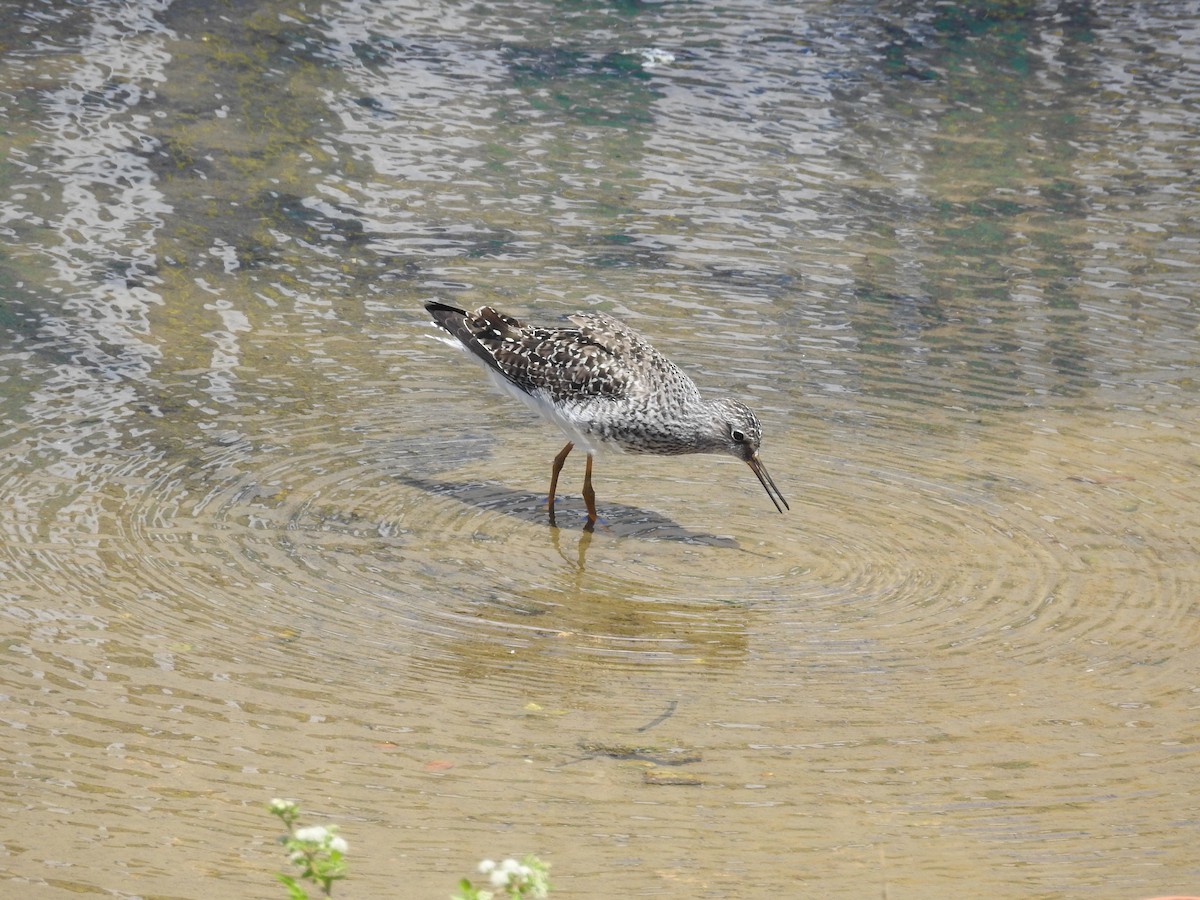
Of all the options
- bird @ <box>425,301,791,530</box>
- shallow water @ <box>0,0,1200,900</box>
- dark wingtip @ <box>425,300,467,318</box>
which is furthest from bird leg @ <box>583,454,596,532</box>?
dark wingtip @ <box>425,300,467,318</box>

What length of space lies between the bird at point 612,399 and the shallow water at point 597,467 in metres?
0.37

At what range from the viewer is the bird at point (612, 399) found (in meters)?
7.81

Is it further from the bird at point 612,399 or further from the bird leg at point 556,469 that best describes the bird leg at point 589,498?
the bird leg at point 556,469


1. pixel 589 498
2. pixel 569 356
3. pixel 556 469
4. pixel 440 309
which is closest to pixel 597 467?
pixel 556 469

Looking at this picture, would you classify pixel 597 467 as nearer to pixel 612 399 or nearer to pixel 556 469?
pixel 556 469

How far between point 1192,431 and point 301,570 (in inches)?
208

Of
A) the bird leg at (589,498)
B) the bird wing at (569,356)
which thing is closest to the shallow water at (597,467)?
the bird leg at (589,498)

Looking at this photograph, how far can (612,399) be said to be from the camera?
310 inches

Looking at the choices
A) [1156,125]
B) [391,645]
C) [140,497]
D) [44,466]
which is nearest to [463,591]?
[391,645]

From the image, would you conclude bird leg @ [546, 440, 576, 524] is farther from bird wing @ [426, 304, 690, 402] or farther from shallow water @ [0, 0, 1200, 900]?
bird wing @ [426, 304, 690, 402]

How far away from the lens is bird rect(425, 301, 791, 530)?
7.81 metres

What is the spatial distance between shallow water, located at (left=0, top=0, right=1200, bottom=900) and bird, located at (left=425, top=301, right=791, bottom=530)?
0.37 m

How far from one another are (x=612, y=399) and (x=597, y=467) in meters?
1.05

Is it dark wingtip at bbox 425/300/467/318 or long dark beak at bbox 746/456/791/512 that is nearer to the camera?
long dark beak at bbox 746/456/791/512
